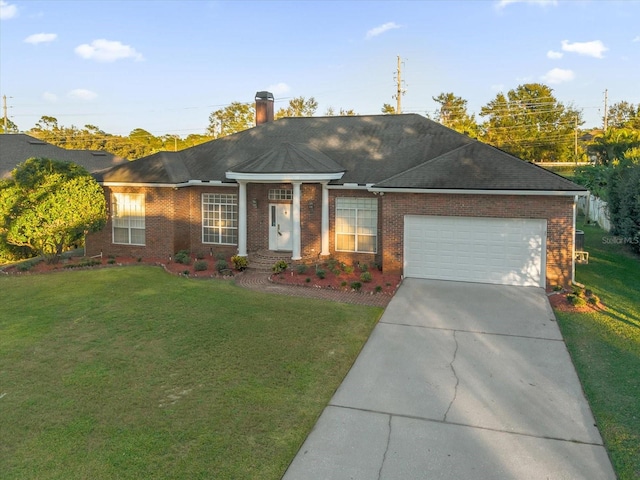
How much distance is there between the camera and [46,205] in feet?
52.4

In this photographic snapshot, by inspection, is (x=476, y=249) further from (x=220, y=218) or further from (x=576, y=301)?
(x=220, y=218)

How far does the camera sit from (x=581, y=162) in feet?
182

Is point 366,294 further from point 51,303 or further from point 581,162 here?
point 581,162

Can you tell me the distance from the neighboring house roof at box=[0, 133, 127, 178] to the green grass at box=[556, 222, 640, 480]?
27.1m

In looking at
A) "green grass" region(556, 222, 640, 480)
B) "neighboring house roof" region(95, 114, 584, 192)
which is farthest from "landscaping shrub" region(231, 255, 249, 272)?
"green grass" region(556, 222, 640, 480)

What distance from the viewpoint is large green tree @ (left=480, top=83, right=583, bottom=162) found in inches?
2329

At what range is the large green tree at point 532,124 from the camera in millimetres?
59156

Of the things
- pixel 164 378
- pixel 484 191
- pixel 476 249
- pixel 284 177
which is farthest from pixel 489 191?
pixel 164 378

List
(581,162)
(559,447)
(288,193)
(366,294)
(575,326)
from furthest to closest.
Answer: (581,162), (288,193), (366,294), (575,326), (559,447)

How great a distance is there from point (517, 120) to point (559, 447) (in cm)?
6592

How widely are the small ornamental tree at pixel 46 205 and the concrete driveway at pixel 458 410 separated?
453 inches

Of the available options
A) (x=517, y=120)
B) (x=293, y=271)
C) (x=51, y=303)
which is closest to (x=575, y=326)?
(x=293, y=271)

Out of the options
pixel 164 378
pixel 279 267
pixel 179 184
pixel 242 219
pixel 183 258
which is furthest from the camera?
pixel 179 184

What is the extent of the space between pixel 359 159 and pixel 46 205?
10.7 m
